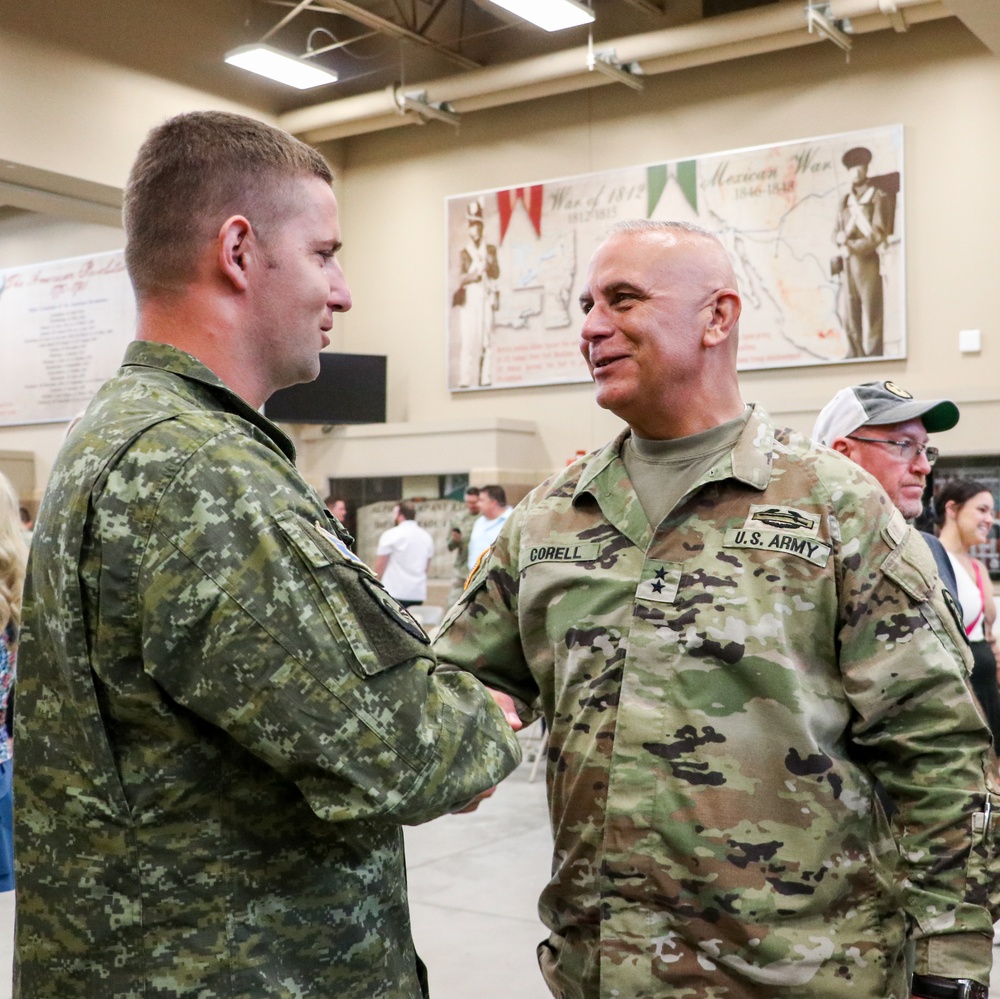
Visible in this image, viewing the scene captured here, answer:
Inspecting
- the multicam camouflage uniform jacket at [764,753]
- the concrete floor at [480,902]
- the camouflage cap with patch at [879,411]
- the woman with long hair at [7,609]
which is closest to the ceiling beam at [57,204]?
the concrete floor at [480,902]

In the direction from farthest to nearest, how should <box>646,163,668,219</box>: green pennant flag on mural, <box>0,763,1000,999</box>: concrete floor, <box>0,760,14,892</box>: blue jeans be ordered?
<box>646,163,668,219</box>: green pennant flag on mural → <box>0,763,1000,999</box>: concrete floor → <box>0,760,14,892</box>: blue jeans

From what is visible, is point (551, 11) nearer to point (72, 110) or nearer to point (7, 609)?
point (72, 110)

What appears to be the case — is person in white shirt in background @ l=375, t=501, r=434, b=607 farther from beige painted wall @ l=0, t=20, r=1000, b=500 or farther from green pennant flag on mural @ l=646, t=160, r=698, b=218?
green pennant flag on mural @ l=646, t=160, r=698, b=218

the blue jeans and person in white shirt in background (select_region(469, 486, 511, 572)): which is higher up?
person in white shirt in background (select_region(469, 486, 511, 572))

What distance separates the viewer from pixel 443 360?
1236cm

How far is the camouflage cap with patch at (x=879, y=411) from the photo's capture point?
8.91 ft

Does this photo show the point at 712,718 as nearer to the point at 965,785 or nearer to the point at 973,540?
the point at 965,785

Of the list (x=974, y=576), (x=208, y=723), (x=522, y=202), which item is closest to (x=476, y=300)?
(x=522, y=202)

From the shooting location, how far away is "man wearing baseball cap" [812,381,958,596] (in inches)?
Answer: 109

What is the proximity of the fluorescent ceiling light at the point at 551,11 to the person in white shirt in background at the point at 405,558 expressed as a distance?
407 centimetres

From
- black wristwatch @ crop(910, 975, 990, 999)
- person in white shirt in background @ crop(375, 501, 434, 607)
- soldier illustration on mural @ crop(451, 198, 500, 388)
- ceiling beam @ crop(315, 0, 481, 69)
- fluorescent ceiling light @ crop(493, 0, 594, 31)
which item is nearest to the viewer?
black wristwatch @ crop(910, 975, 990, 999)

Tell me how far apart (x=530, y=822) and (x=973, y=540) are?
2.70 metres

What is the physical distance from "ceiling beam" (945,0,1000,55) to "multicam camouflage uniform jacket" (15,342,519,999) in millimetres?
6826

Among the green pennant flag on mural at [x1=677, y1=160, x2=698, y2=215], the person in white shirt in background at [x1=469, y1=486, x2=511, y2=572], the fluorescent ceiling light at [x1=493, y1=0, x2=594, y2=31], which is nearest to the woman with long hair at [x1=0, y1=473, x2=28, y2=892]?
the person in white shirt in background at [x1=469, y1=486, x2=511, y2=572]
